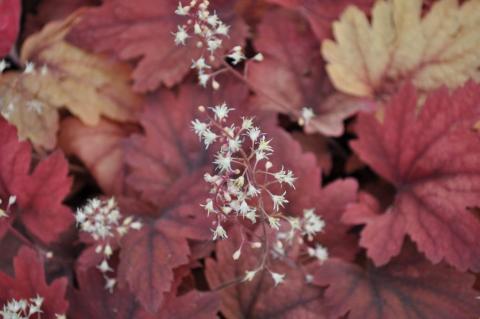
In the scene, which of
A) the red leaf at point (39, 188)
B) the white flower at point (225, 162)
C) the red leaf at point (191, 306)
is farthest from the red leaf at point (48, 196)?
the white flower at point (225, 162)

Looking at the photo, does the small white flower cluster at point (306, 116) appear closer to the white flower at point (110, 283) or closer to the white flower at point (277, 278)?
the white flower at point (277, 278)

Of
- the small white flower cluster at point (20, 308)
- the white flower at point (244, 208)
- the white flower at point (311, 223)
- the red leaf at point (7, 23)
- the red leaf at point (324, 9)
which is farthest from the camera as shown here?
the red leaf at point (324, 9)

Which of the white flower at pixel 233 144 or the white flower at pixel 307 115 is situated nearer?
the white flower at pixel 233 144

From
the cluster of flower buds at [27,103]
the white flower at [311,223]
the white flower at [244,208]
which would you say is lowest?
the white flower at [311,223]

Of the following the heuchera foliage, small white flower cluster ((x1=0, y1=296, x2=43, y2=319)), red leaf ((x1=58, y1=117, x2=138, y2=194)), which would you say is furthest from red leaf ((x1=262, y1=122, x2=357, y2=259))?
small white flower cluster ((x1=0, y1=296, x2=43, y2=319))

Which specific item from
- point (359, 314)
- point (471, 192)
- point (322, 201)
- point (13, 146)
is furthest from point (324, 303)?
point (13, 146)

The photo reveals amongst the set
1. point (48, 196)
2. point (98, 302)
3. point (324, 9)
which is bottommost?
point (98, 302)

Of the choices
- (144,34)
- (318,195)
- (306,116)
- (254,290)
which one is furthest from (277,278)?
(144,34)

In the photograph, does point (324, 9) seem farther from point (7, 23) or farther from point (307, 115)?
point (7, 23)
